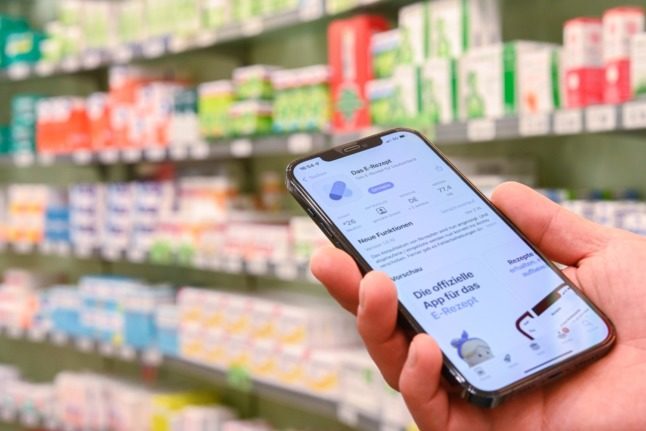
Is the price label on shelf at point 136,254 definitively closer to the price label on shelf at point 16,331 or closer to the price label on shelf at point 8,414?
the price label on shelf at point 16,331

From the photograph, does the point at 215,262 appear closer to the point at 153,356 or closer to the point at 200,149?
the point at 200,149

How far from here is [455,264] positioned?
1.18 metres

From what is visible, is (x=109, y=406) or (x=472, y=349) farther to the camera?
(x=109, y=406)

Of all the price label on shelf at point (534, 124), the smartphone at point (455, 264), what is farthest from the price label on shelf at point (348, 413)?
the smartphone at point (455, 264)

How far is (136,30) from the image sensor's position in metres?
3.79

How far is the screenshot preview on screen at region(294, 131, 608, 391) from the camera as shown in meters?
1.11

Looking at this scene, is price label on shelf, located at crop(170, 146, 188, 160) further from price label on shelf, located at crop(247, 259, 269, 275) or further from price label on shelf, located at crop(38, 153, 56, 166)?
price label on shelf, located at crop(38, 153, 56, 166)

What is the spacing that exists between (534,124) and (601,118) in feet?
0.59

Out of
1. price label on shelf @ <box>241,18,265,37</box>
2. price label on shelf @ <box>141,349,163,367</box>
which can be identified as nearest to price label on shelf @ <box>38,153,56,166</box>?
price label on shelf @ <box>141,349,163,367</box>

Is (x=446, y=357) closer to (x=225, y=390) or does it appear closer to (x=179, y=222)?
(x=179, y=222)

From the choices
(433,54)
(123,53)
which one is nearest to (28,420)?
(123,53)

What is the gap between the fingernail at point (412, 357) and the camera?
1.02 meters

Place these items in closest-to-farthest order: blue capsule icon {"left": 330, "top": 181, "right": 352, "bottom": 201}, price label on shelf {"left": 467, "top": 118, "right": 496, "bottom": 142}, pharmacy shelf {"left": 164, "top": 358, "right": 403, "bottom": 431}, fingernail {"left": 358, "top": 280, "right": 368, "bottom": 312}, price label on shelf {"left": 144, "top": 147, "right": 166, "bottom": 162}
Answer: fingernail {"left": 358, "top": 280, "right": 368, "bottom": 312} < blue capsule icon {"left": 330, "top": 181, "right": 352, "bottom": 201} < price label on shelf {"left": 467, "top": 118, "right": 496, "bottom": 142} < pharmacy shelf {"left": 164, "top": 358, "right": 403, "bottom": 431} < price label on shelf {"left": 144, "top": 147, "right": 166, "bottom": 162}

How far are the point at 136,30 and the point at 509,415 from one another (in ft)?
9.92
